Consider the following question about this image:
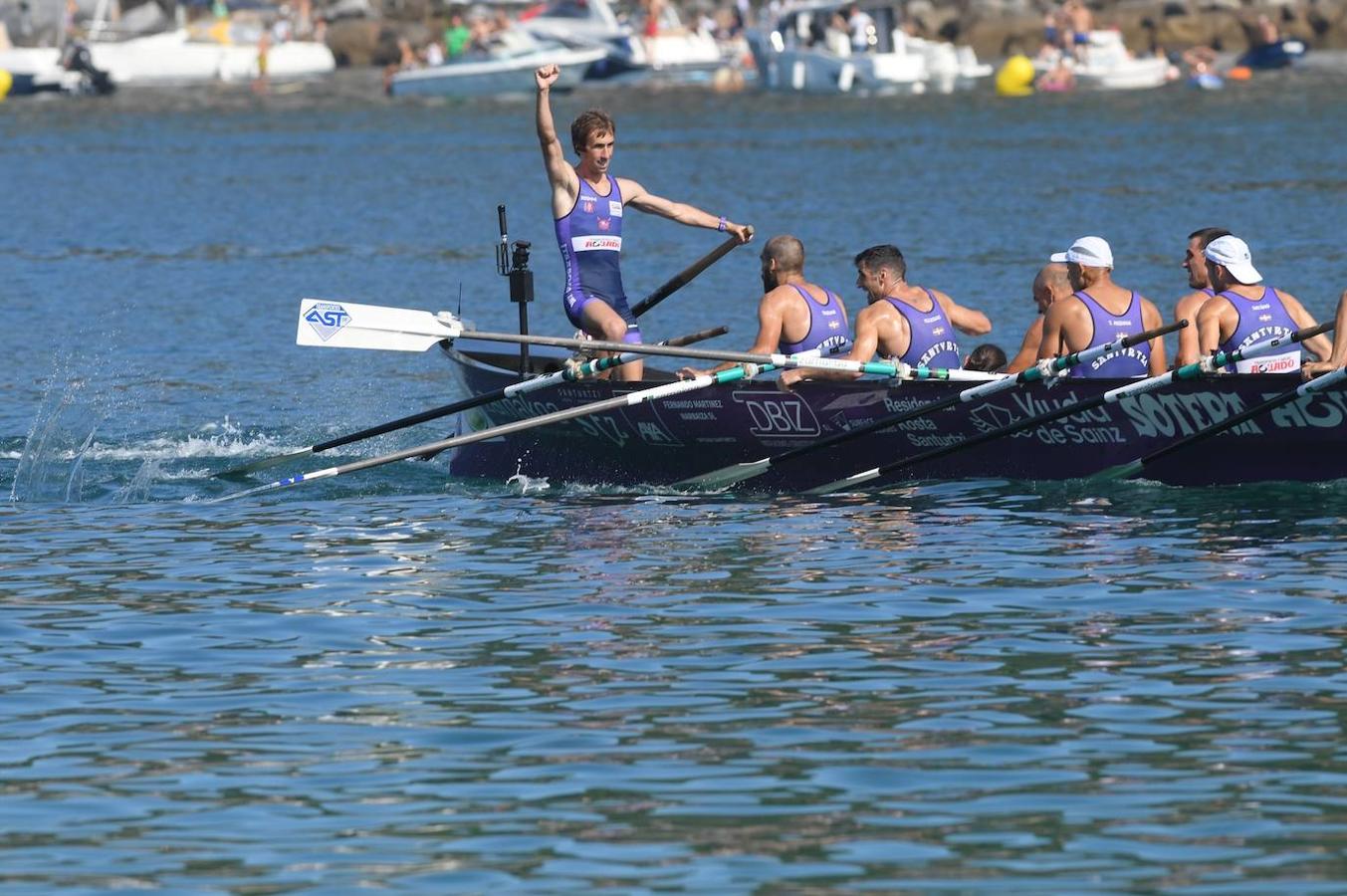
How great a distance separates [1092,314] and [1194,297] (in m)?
0.62

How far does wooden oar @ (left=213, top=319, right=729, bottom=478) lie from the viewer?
50.3ft

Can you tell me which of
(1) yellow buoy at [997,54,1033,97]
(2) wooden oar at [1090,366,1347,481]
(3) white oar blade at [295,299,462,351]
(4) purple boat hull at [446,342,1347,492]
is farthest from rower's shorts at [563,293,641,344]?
(1) yellow buoy at [997,54,1033,97]

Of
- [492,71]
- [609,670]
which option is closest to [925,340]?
[609,670]

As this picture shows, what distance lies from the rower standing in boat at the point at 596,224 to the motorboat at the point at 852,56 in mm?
53817

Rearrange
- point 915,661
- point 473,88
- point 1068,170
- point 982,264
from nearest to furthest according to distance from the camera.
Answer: point 915,661 → point 982,264 → point 1068,170 → point 473,88

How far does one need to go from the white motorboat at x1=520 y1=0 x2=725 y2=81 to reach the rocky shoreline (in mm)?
6976

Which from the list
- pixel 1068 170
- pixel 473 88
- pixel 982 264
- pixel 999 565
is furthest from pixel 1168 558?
pixel 473 88

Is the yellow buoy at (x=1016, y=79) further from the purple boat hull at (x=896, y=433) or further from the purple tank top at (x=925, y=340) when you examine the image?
the purple tank top at (x=925, y=340)

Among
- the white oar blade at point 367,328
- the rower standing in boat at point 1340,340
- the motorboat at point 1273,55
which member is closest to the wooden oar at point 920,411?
the rower standing in boat at point 1340,340

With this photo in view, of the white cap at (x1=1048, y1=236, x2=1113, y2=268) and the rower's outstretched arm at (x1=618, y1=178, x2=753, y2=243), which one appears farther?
the rower's outstretched arm at (x1=618, y1=178, x2=753, y2=243)

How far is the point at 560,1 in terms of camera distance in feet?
248

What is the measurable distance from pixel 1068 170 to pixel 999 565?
34.3 meters

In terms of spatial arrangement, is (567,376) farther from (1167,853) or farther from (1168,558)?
(1167,853)

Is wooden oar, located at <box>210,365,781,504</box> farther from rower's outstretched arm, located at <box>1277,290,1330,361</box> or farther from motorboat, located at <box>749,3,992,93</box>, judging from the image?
motorboat, located at <box>749,3,992,93</box>
